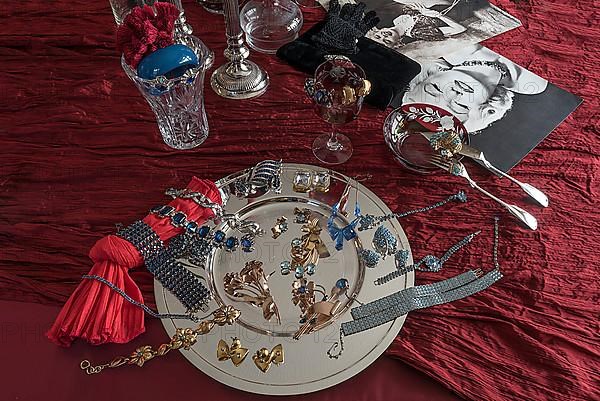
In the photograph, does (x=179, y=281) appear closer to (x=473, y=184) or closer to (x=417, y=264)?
(x=417, y=264)

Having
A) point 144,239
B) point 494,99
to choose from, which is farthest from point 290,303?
point 494,99

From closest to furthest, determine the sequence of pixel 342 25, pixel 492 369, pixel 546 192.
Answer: pixel 492 369 < pixel 546 192 < pixel 342 25

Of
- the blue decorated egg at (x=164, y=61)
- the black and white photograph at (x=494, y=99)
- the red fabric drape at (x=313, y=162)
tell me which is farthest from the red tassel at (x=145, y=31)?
the black and white photograph at (x=494, y=99)

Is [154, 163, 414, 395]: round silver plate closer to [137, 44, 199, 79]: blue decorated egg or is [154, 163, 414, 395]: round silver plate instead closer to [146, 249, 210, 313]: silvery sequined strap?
[146, 249, 210, 313]: silvery sequined strap

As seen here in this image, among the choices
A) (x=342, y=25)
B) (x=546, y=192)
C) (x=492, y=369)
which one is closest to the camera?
(x=492, y=369)

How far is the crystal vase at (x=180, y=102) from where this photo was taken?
27.2 inches

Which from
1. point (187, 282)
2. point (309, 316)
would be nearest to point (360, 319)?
point (309, 316)

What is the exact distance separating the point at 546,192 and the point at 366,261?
0.77 feet

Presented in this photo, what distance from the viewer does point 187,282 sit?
2.17 feet

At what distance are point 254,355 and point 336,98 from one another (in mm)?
318

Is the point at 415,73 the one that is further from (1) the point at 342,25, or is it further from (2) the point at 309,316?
(2) the point at 309,316

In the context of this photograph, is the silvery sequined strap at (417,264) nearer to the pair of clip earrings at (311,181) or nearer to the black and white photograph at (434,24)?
the pair of clip earrings at (311,181)

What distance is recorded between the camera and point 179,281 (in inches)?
26.1

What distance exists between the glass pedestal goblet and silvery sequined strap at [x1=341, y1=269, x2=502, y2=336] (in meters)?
0.20
